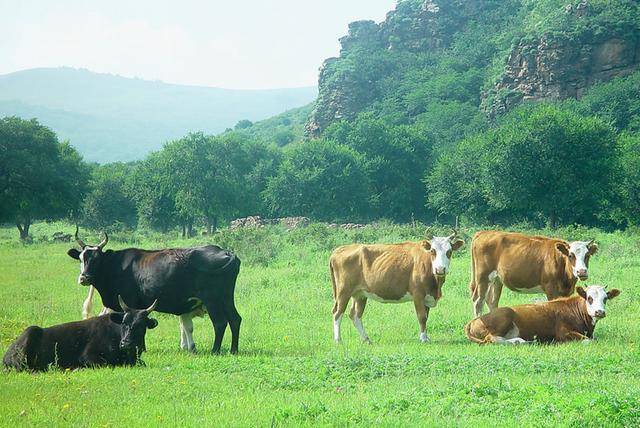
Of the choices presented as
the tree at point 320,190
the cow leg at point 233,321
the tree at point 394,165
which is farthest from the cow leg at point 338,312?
the tree at point 394,165

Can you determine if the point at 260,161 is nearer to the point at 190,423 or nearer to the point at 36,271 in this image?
the point at 36,271

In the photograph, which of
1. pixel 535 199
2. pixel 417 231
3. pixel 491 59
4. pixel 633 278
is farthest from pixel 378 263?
pixel 491 59

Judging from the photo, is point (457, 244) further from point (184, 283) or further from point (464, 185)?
point (464, 185)

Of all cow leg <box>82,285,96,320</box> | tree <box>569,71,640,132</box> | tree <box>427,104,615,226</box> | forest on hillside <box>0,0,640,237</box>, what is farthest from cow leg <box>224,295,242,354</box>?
tree <box>569,71,640,132</box>

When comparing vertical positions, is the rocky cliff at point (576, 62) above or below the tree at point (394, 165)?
above

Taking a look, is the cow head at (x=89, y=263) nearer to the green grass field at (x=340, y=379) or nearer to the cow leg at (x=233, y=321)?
the green grass field at (x=340, y=379)

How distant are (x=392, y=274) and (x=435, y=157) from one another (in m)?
74.0

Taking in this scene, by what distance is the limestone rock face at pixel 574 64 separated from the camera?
95625 millimetres

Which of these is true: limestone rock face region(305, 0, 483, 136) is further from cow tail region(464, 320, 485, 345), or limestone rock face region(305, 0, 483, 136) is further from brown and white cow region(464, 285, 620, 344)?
brown and white cow region(464, 285, 620, 344)

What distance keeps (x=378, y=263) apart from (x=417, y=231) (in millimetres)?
26244

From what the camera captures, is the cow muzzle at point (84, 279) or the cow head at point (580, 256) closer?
the cow muzzle at point (84, 279)

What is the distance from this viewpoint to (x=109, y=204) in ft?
268

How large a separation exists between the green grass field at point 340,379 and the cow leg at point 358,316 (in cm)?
28

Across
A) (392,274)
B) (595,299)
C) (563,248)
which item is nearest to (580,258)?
(563,248)
